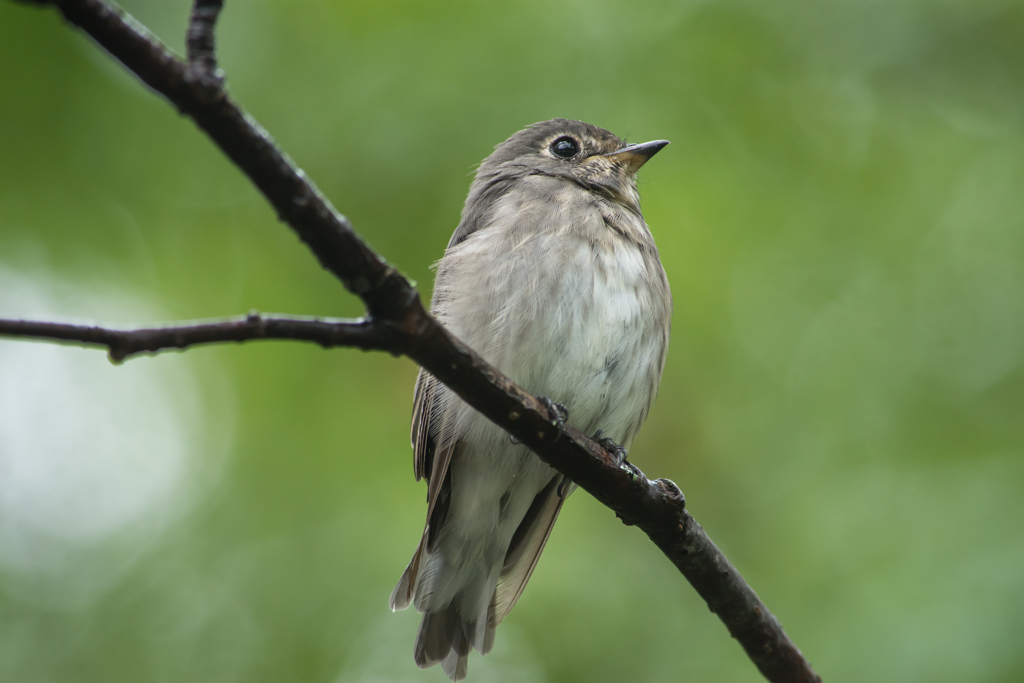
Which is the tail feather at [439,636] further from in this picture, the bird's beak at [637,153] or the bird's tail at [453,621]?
the bird's beak at [637,153]

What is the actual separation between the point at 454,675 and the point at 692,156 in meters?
3.89

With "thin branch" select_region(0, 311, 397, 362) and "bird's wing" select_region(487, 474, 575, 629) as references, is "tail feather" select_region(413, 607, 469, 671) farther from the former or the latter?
"thin branch" select_region(0, 311, 397, 362)

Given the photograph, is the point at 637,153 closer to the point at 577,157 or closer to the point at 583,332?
the point at 577,157

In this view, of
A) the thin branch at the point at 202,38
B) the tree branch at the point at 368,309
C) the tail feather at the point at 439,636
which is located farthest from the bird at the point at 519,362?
the thin branch at the point at 202,38

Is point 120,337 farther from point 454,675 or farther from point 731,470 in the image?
point 731,470

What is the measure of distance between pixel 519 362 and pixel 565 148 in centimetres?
231

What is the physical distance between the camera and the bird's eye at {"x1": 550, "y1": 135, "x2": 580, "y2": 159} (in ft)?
20.5

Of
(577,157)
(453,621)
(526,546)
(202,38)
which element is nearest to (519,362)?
(526,546)

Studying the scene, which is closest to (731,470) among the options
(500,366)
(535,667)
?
(535,667)

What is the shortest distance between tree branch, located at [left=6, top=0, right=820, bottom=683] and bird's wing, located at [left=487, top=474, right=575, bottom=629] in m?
1.47

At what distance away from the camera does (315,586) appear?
633 centimetres

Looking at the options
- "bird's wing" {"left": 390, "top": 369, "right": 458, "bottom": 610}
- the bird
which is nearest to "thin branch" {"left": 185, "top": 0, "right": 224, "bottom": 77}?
the bird

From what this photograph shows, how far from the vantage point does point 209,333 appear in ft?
7.61

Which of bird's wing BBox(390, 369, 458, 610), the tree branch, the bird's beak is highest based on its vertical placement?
the bird's beak
